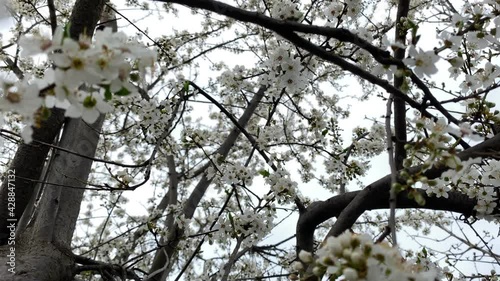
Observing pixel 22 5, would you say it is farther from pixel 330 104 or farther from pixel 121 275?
pixel 330 104

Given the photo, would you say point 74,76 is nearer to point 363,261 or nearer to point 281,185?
point 363,261

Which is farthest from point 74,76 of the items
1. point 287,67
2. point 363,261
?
point 287,67

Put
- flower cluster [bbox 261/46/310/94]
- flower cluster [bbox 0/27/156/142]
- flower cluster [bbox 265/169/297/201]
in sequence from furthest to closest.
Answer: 1. flower cluster [bbox 265/169/297/201]
2. flower cluster [bbox 261/46/310/94]
3. flower cluster [bbox 0/27/156/142]

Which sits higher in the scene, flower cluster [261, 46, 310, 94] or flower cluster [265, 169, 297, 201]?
flower cluster [261, 46, 310, 94]

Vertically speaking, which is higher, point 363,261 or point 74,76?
point 74,76

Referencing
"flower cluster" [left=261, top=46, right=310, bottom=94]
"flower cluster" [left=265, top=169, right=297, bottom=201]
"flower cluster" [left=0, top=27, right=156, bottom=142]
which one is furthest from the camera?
"flower cluster" [left=265, top=169, right=297, bottom=201]

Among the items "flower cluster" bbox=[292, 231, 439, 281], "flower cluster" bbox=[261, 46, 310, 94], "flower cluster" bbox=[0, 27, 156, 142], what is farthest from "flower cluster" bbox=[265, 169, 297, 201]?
"flower cluster" bbox=[0, 27, 156, 142]

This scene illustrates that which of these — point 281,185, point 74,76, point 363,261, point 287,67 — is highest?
point 287,67

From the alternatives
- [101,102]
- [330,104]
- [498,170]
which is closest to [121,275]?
[101,102]

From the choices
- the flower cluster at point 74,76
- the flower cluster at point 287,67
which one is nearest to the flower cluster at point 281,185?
the flower cluster at point 287,67

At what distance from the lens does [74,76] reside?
86cm

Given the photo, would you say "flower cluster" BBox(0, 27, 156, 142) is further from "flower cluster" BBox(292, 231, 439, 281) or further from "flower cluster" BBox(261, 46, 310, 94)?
"flower cluster" BBox(261, 46, 310, 94)

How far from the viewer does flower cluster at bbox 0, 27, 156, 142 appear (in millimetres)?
865

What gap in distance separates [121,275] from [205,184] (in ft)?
7.43
